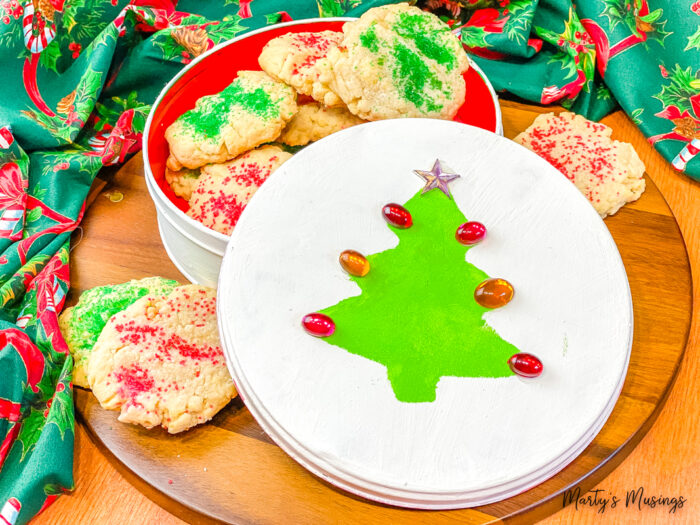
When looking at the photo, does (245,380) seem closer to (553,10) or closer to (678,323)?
(678,323)

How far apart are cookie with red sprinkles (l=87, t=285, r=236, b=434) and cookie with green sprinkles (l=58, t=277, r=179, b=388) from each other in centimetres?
7

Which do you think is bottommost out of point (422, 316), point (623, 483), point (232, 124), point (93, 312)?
point (623, 483)

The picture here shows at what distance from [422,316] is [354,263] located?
139mm

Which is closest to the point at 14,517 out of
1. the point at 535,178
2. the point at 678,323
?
the point at 535,178

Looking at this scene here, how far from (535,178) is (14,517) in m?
1.07

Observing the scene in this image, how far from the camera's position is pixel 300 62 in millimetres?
1295

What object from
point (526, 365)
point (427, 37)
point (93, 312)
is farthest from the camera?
point (427, 37)

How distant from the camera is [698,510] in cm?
108

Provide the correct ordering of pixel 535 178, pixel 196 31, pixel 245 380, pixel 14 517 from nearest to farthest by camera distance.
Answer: pixel 245 380 → pixel 14 517 → pixel 535 178 → pixel 196 31

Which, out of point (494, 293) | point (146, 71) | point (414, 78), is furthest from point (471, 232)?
point (146, 71)

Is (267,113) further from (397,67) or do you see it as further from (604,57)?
(604,57)

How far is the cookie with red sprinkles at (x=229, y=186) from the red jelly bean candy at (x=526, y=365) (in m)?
0.57

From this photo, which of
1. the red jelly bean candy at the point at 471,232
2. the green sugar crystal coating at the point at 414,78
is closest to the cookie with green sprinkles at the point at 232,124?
the green sugar crystal coating at the point at 414,78

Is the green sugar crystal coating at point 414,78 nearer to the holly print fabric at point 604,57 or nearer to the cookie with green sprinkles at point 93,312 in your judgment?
the holly print fabric at point 604,57
